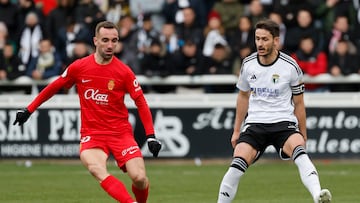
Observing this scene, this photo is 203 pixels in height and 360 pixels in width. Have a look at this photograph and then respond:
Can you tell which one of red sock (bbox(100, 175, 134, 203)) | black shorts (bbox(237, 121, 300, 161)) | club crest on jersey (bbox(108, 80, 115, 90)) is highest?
club crest on jersey (bbox(108, 80, 115, 90))

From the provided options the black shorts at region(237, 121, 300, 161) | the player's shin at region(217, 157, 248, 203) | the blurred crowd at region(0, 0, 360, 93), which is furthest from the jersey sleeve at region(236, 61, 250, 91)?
the blurred crowd at region(0, 0, 360, 93)

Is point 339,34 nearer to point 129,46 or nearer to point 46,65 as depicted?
point 129,46

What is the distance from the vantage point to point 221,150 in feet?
65.8

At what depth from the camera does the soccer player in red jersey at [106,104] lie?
11.2m

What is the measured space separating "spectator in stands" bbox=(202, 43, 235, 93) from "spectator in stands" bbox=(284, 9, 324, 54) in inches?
45.6

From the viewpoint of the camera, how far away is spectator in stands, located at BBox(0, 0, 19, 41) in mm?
22469

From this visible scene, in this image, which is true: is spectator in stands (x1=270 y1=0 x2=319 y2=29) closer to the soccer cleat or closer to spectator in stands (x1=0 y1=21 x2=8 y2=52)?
spectator in stands (x1=0 y1=21 x2=8 y2=52)

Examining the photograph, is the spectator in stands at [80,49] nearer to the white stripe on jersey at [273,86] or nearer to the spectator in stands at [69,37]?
the spectator in stands at [69,37]

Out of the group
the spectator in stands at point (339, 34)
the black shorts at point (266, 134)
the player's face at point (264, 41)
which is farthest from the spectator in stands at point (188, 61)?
the player's face at point (264, 41)

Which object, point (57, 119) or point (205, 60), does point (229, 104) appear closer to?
point (205, 60)

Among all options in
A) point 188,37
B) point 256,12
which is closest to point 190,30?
point 188,37

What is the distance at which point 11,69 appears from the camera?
834 inches

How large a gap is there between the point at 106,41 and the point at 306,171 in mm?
2536

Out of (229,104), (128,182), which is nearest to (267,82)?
(128,182)
